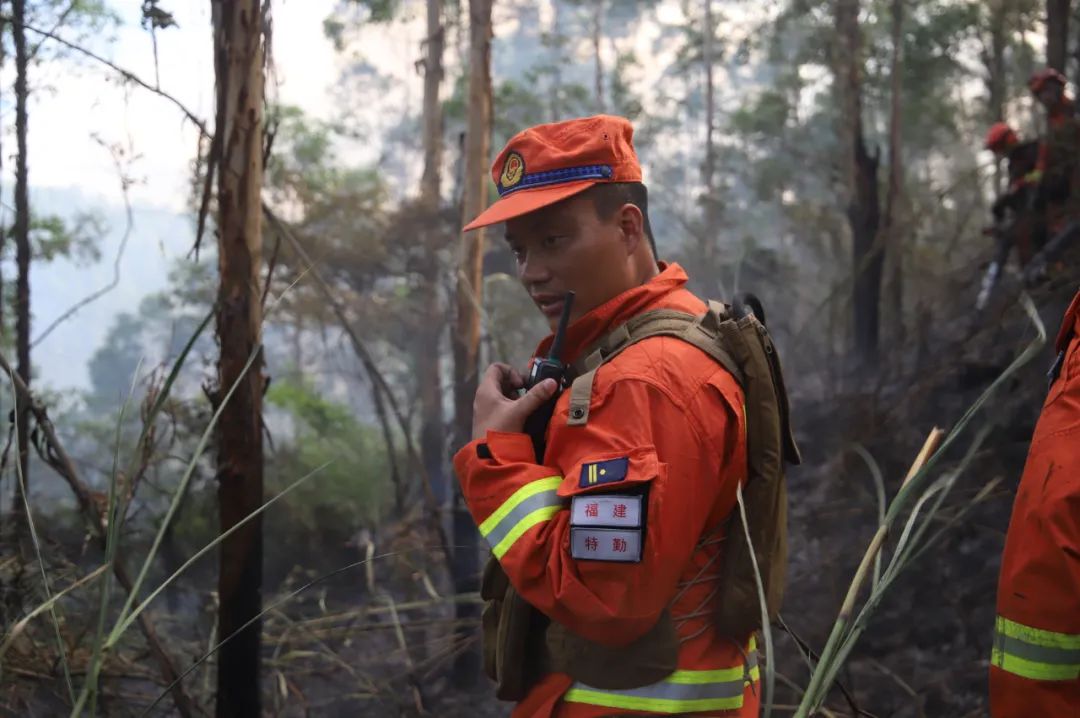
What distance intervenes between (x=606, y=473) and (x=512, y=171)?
73cm

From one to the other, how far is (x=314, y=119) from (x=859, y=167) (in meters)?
12.9

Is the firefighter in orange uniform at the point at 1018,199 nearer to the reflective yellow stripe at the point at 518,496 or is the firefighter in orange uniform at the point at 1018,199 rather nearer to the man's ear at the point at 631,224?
the man's ear at the point at 631,224

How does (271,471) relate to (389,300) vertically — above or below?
below

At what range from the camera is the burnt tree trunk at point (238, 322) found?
113 inches

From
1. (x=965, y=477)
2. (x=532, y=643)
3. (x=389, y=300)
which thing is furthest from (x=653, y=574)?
(x=389, y=300)

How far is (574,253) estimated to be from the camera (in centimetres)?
173

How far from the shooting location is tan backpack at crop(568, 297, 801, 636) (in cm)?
157

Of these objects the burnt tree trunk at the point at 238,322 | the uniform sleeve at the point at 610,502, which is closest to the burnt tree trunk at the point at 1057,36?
the burnt tree trunk at the point at 238,322

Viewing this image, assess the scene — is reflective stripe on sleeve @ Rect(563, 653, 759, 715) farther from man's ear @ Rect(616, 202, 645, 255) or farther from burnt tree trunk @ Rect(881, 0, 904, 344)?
burnt tree trunk @ Rect(881, 0, 904, 344)

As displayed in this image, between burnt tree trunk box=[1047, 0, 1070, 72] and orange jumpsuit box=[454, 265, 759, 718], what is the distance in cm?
770

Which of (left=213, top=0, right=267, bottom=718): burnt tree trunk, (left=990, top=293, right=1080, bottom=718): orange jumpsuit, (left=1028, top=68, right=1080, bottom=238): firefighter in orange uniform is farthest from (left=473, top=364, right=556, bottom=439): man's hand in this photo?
(left=1028, top=68, right=1080, bottom=238): firefighter in orange uniform

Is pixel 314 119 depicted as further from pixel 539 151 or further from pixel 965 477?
pixel 539 151

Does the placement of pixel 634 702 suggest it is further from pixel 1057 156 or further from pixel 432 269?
pixel 432 269

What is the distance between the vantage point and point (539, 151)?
1.74 meters
